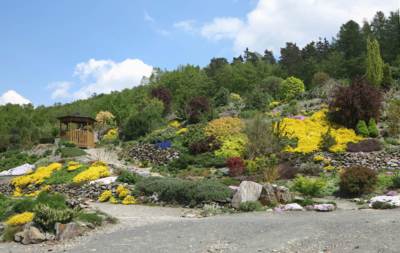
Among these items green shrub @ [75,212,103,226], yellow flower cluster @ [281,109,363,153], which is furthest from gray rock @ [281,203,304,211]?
yellow flower cluster @ [281,109,363,153]

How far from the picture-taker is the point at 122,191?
1625cm

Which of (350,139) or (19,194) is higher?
(350,139)

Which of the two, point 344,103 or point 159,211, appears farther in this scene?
point 344,103

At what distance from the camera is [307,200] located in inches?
504

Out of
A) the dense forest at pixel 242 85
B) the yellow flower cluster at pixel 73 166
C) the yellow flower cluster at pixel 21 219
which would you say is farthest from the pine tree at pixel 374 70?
the yellow flower cluster at pixel 21 219

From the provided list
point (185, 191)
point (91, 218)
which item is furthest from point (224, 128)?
point (91, 218)

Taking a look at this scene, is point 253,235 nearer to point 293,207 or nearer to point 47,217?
point 293,207

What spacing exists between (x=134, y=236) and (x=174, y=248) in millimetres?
1586

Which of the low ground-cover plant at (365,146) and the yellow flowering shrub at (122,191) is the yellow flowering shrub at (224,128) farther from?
the yellow flowering shrub at (122,191)

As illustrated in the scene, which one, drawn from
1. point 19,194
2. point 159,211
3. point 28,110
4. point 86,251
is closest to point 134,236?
point 86,251

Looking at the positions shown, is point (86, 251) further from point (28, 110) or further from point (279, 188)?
point (28, 110)

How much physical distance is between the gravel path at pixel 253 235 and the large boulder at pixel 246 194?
51.7 inches

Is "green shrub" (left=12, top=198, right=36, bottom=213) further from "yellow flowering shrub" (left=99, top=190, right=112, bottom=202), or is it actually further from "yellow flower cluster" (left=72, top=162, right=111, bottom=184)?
"yellow flower cluster" (left=72, top=162, right=111, bottom=184)

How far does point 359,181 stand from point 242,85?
35507 millimetres
